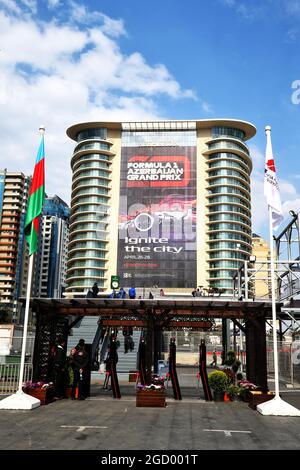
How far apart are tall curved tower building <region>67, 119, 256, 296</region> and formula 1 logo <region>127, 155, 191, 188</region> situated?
24 cm

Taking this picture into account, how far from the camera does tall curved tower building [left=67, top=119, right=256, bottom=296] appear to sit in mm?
98000

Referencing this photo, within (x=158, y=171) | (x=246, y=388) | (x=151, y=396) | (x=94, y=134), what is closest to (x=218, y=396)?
(x=246, y=388)

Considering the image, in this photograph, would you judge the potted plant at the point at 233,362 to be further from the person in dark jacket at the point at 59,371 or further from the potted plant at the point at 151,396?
the person in dark jacket at the point at 59,371

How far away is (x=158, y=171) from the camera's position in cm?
10250

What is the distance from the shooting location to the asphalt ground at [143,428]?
9.19 meters

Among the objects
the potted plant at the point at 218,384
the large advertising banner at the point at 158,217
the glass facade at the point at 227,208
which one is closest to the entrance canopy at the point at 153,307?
the potted plant at the point at 218,384

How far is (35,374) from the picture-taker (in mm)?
16234

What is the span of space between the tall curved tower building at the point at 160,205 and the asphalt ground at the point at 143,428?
81.9m

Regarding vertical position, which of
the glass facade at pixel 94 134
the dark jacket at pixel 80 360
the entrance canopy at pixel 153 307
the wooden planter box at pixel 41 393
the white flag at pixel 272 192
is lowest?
the wooden planter box at pixel 41 393

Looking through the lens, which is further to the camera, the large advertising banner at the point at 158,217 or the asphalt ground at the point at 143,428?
the large advertising banner at the point at 158,217

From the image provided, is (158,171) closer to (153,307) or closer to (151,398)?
(153,307)

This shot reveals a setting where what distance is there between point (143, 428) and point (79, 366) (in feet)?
20.4
